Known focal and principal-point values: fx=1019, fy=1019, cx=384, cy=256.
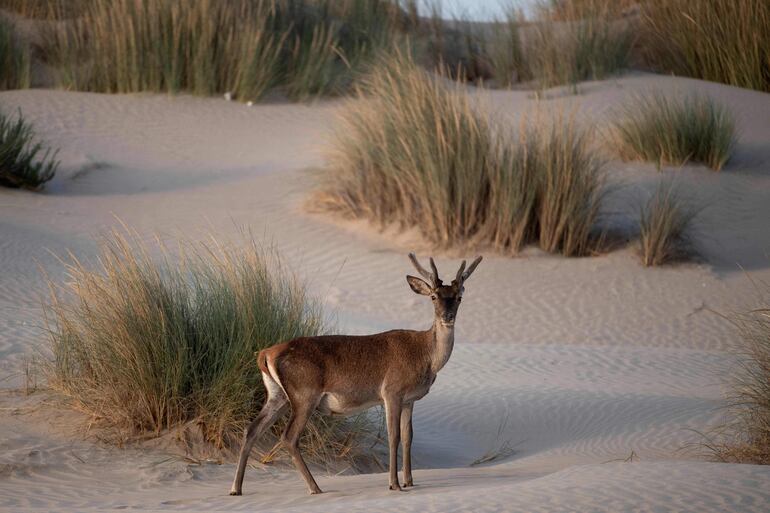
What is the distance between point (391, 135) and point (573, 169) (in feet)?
9.75

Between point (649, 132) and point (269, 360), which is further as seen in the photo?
point (649, 132)

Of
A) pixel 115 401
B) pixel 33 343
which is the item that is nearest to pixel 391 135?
pixel 33 343

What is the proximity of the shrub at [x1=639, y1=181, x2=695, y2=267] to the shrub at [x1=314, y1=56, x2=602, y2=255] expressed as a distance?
0.83m

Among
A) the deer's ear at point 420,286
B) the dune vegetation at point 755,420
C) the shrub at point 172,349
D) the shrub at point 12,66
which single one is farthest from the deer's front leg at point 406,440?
the shrub at point 12,66

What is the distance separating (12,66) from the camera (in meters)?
23.0

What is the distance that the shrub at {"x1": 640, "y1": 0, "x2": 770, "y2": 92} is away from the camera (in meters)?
21.0

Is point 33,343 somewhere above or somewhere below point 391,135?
below

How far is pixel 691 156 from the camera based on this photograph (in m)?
18.1

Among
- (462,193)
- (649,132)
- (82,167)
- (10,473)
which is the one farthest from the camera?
(82,167)

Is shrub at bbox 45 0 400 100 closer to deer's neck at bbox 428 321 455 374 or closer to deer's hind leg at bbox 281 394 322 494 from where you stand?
deer's neck at bbox 428 321 455 374

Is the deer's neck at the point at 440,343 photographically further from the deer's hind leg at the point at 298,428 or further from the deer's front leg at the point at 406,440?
the deer's hind leg at the point at 298,428

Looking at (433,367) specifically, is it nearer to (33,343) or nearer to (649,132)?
(33,343)

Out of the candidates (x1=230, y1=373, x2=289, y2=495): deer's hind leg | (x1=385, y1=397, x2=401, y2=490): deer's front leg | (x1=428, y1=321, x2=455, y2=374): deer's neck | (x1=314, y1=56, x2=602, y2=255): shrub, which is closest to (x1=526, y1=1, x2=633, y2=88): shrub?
(x1=314, y1=56, x2=602, y2=255): shrub

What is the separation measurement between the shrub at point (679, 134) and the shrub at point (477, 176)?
7.01ft
